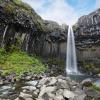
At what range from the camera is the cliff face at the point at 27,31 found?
92.8ft

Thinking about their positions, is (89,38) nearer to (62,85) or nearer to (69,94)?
(62,85)

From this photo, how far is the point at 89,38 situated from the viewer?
3672cm

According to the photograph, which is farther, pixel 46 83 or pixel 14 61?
pixel 14 61

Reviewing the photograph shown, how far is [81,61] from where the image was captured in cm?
3634

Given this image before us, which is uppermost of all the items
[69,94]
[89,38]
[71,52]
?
[89,38]

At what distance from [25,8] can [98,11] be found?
1229 centimetres

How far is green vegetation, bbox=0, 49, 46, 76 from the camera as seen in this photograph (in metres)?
21.9

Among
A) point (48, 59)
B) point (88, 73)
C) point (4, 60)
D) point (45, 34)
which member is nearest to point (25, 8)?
point (45, 34)

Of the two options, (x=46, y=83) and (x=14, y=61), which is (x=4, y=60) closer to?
(x=14, y=61)

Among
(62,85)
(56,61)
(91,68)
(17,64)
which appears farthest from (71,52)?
(62,85)

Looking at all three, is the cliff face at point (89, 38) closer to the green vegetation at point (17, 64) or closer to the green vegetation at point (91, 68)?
the green vegetation at point (91, 68)

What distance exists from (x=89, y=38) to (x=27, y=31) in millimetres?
11141

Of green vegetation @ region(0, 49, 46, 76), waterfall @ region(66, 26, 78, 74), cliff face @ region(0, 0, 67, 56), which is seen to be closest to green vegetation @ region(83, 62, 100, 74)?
waterfall @ region(66, 26, 78, 74)

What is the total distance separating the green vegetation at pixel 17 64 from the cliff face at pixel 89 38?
38.2 ft
